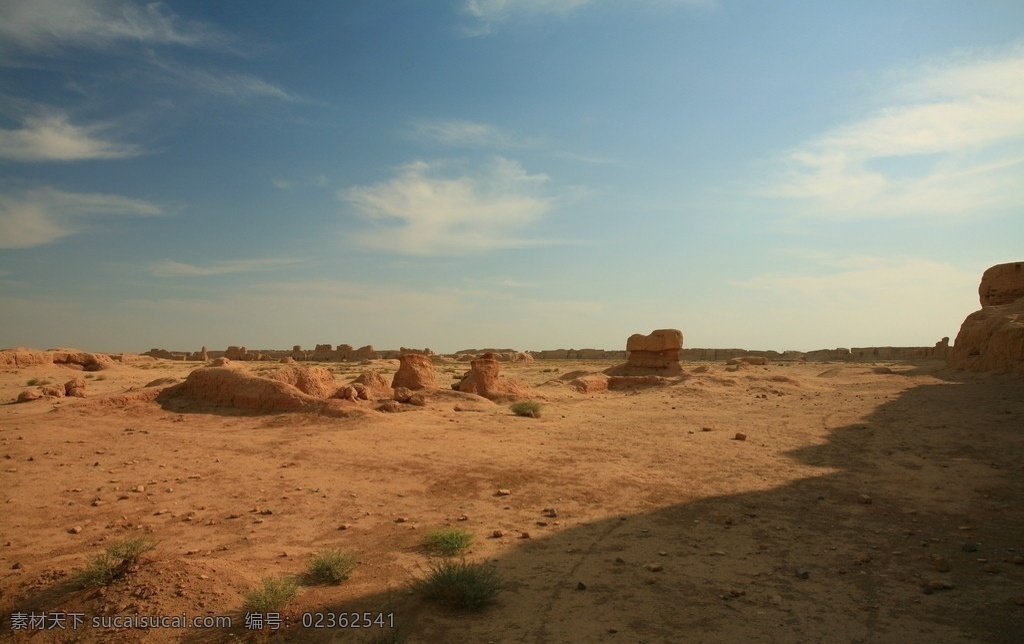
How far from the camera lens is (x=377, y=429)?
12.0 m

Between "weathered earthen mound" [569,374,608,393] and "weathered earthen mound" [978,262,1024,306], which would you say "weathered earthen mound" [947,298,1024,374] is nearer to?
"weathered earthen mound" [978,262,1024,306]

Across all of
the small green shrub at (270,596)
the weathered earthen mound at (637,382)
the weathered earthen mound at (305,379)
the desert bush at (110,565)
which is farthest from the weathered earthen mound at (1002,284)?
the desert bush at (110,565)

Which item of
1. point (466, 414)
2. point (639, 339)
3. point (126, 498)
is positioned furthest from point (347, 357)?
point (126, 498)

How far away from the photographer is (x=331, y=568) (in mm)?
4941

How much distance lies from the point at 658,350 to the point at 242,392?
1823 cm

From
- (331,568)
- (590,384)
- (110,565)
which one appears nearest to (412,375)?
(590,384)

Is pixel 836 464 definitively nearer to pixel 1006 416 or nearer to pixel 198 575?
pixel 1006 416

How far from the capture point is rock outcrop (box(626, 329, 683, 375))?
25953 millimetres

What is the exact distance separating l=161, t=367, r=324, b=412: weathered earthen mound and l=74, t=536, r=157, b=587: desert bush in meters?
8.13

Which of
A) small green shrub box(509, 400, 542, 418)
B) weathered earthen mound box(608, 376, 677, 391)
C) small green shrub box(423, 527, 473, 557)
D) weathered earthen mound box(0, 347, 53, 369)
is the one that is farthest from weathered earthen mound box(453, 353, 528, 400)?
weathered earthen mound box(0, 347, 53, 369)

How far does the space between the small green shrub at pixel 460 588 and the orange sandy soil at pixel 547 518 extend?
134 mm

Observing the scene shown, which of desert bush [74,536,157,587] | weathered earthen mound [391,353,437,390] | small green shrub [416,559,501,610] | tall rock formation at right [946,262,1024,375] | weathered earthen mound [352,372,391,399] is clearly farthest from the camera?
tall rock formation at right [946,262,1024,375]

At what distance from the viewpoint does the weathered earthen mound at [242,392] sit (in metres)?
13.2

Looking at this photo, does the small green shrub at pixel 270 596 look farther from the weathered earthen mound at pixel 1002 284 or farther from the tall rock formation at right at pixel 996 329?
the weathered earthen mound at pixel 1002 284
